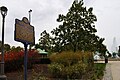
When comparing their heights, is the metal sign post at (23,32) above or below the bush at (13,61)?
above

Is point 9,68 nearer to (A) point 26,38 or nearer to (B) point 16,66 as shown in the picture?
(B) point 16,66

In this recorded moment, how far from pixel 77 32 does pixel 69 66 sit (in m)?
8.76

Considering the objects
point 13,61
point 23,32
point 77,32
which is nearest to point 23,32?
point 23,32

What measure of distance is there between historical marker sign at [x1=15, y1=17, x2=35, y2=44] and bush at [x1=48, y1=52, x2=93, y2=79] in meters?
8.10

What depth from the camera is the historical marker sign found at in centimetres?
835

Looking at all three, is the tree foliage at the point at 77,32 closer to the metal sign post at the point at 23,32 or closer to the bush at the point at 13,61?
the bush at the point at 13,61

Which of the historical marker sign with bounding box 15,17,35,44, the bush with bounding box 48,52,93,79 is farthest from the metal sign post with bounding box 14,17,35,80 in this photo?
the bush with bounding box 48,52,93,79

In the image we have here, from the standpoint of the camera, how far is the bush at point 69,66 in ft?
58.1

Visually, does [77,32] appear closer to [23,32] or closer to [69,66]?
[69,66]

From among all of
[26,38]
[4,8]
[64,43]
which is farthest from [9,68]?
[26,38]

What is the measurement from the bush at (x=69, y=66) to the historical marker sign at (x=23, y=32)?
26.6 feet

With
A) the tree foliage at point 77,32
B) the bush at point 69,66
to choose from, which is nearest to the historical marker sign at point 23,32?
the bush at point 69,66

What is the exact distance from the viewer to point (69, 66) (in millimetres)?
18469

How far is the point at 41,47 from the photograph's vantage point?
1547 inches
